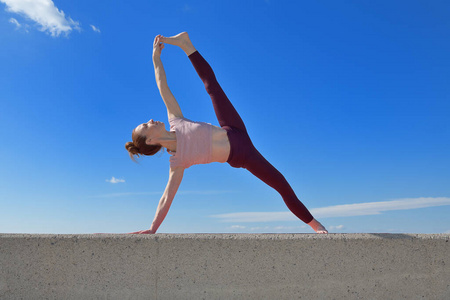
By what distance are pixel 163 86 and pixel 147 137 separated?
49 cm

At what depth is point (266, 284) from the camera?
9.11 feet

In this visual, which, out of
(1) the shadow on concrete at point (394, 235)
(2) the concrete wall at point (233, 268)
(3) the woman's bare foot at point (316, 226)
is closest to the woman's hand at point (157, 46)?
(2) the concrete wall at point (233, 268)

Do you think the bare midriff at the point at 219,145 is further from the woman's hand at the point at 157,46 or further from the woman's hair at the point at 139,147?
the woman's hand at the point at 157,46

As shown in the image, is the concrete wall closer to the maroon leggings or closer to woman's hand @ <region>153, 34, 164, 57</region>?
the maroon leggings

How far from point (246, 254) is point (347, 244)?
0.73 m

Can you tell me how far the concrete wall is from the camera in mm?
2777

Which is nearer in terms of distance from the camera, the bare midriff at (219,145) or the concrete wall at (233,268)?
the concrete wall at (233,268)

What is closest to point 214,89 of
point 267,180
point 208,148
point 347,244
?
point 208,148

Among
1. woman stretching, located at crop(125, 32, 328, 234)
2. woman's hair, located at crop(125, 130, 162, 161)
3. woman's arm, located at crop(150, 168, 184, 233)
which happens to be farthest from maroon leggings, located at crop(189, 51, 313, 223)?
woman's hair, located at crop(125, 130, 162, 161)

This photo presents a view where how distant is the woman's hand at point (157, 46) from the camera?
3658 millimetres

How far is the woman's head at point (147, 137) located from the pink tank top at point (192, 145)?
0.52ft

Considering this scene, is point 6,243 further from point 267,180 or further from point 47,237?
point 267,180

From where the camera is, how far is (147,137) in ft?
11.3

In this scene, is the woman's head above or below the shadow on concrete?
above
